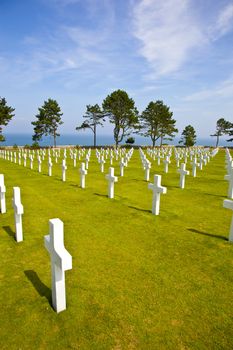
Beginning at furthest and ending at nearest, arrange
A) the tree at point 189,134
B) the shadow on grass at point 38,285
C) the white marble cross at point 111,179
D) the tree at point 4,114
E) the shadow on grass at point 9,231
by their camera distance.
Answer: the tree at point 189,134, the tree at point 4,114, the white marble cross at point 111,179, the shadow on grass at point 9,231, the shadow on grass at point 38,285

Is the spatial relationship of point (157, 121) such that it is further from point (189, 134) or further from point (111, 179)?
point (111, 179)

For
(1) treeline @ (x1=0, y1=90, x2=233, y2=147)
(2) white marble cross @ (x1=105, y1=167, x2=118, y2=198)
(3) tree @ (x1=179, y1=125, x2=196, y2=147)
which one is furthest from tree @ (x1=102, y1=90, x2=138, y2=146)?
(2) white marble cross @ (x1=105, y1=167, x2=118, y2=198)

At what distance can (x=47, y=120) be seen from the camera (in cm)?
4797

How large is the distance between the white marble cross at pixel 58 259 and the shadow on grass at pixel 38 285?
0.32m

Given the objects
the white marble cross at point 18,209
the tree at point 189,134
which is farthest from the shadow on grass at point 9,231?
the tree at point 189,134

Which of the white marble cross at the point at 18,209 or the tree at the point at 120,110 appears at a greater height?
the tree at the point at 120,110

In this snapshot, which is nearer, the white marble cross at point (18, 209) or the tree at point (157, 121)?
the white marble cross at point (18, 209)

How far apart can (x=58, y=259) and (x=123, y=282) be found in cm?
135

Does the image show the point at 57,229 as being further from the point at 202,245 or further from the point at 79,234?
the point at 202,245

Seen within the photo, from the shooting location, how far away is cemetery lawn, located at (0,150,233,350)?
2789 mm

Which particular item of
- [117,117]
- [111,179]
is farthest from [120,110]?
[111,179]

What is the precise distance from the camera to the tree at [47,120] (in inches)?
1870

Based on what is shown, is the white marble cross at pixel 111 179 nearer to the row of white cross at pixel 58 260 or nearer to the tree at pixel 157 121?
the row of white cross at pixel 58 260

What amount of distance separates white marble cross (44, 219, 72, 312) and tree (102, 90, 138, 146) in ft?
145
